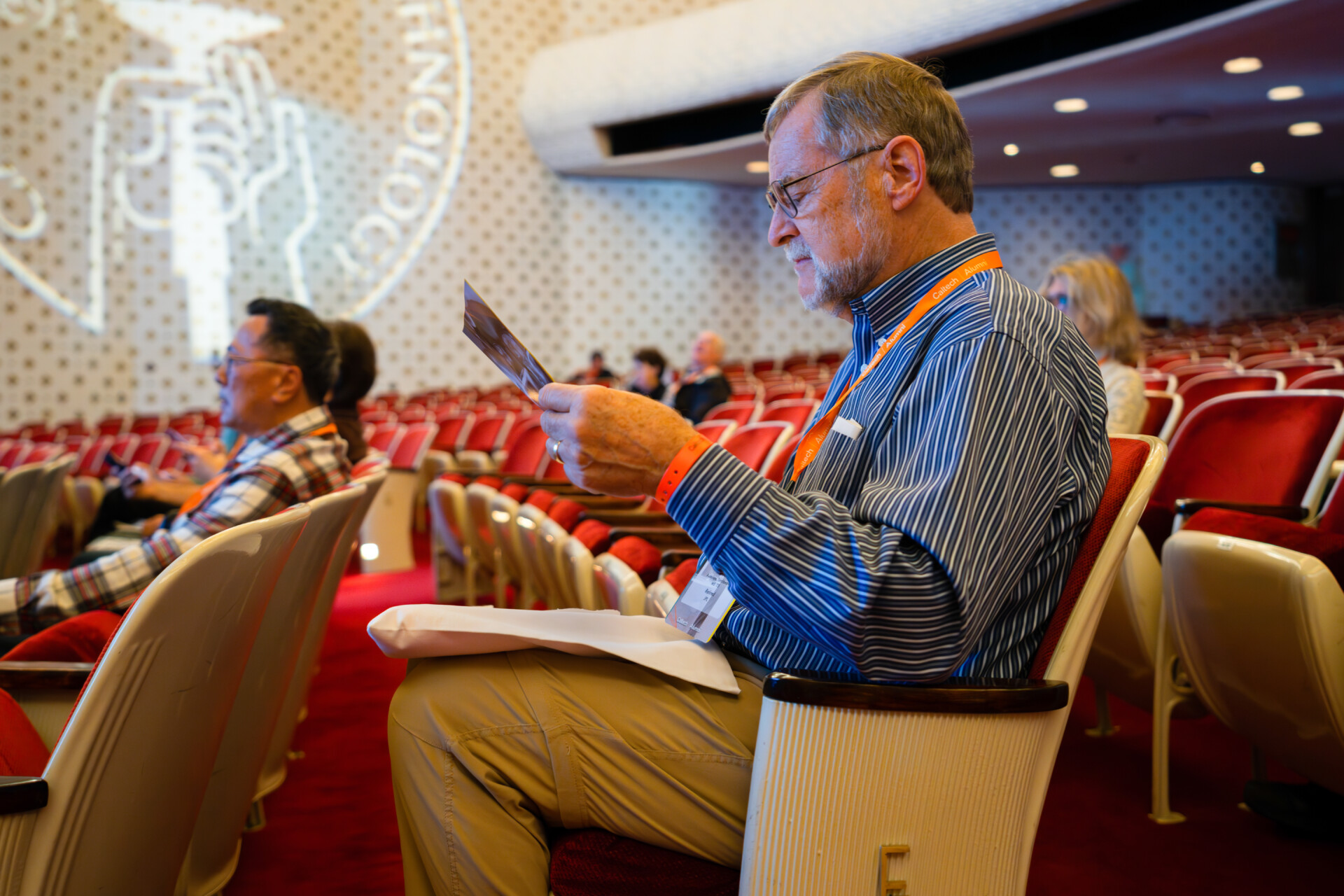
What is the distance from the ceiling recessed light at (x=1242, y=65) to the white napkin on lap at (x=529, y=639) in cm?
866

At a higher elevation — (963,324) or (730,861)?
(963,324)

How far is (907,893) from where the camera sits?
0.96 meters

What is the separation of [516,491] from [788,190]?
7.01 feet

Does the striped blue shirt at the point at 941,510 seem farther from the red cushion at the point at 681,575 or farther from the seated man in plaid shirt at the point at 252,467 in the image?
the seated man in plaid shirt at the point at 252,467

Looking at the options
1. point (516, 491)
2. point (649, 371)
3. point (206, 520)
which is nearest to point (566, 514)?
point (516, 491)

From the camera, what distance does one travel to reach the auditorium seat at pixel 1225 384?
3.07 meters

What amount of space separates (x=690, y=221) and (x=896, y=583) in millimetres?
12509

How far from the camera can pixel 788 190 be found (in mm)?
1171

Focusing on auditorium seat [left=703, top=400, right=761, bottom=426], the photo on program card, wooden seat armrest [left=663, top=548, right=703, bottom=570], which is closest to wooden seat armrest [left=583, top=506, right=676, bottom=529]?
wooden seat armrest [left=663, top=548, right=703, bottom=570]

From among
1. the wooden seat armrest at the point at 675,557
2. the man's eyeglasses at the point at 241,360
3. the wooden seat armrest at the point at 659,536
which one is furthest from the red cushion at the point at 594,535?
the man's eyeglasses at the point at 241,360

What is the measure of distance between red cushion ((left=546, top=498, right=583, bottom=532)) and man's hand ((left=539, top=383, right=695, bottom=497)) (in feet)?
5.32

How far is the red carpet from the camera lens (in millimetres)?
1599

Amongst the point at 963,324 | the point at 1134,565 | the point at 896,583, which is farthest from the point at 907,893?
the point at 1134,565

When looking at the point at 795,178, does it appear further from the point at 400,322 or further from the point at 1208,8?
the point at 400,322
